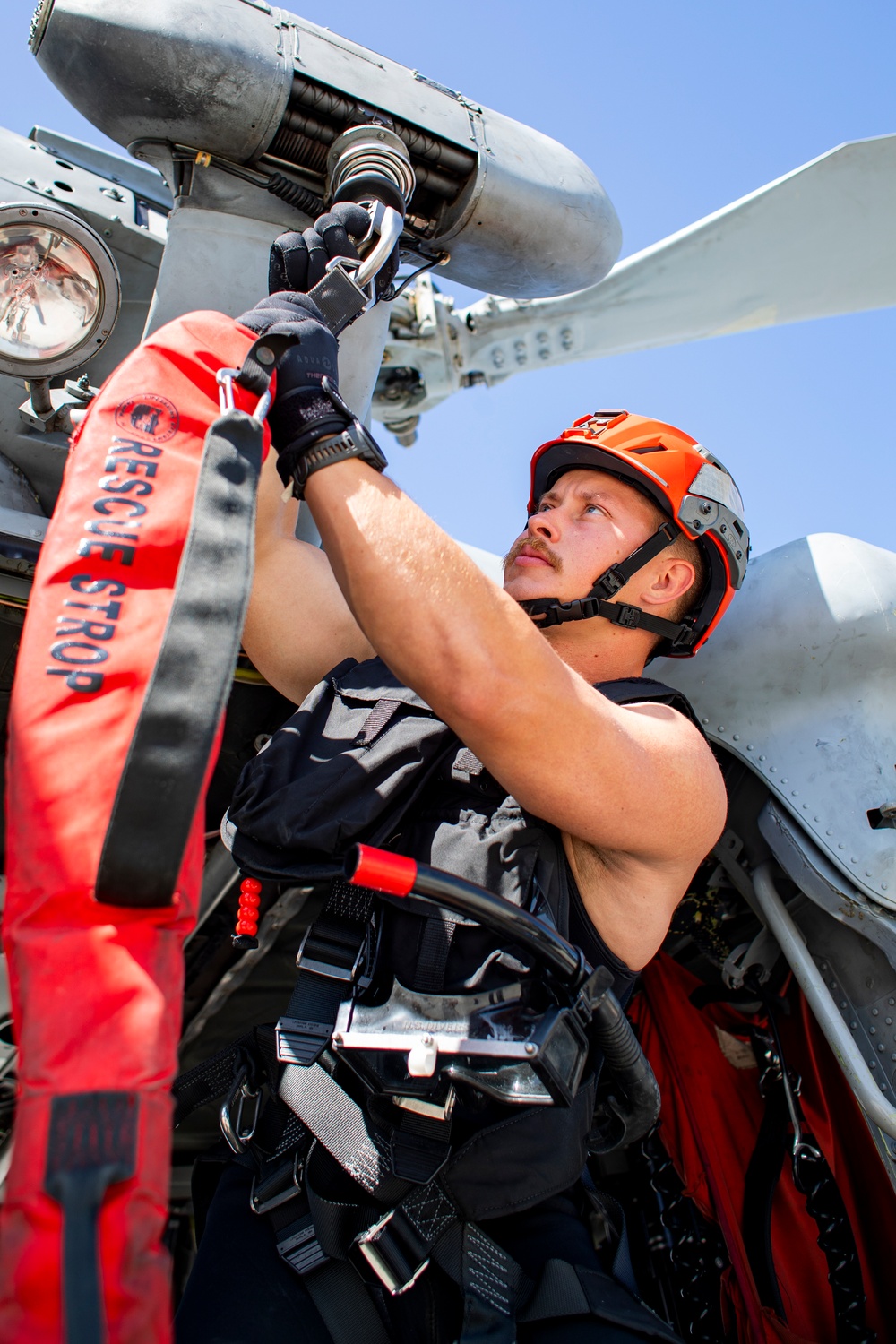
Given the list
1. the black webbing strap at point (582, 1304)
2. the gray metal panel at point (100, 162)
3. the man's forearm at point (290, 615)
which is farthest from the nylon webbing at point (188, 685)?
the gray metal panel at point (100, 162)

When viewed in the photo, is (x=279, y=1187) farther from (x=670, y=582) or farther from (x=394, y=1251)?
(x=670, y=582)

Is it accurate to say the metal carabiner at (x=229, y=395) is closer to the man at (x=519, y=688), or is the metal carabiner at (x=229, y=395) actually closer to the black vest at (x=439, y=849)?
the man at (x=519, y=688)

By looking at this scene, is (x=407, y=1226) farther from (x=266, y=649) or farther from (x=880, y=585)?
(x=880, y=585)

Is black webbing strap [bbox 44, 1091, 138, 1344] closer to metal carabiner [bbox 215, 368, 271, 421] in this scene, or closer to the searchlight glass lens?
metal carabiner [bbox 215, 368, 271, 421]

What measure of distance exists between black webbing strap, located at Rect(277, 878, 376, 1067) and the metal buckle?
0.24 meters

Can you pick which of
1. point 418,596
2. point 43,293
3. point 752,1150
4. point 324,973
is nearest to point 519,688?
point 418,596

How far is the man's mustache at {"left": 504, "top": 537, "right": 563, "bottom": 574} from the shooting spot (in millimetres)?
2262

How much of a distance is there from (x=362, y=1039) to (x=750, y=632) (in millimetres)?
1657

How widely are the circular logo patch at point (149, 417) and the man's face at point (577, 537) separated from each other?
3.36ft

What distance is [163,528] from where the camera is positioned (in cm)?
A: 130

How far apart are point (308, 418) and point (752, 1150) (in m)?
2.49

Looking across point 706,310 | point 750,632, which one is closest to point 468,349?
point 706,310

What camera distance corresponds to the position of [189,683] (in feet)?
3.69

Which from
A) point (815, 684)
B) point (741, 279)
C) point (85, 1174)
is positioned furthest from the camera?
point (741, 279)
